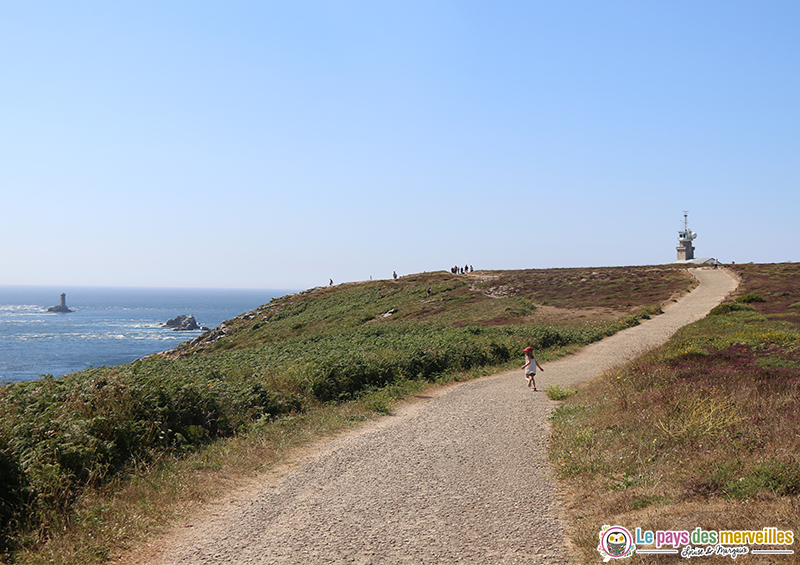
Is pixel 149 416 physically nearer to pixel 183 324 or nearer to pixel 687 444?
pixel 687 444

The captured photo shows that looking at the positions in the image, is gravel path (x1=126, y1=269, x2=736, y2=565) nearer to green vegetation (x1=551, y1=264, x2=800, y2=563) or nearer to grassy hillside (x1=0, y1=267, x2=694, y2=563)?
green vegetation (x1=551, y1=264, x2=800, y2=563)

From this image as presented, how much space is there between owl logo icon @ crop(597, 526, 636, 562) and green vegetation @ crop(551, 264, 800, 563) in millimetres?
130

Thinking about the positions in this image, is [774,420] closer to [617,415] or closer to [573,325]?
[617,415]

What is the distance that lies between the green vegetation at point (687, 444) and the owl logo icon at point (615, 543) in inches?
5.1

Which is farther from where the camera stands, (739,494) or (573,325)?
(573,325)

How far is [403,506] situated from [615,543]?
303 centimetres

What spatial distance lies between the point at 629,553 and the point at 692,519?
85 cm

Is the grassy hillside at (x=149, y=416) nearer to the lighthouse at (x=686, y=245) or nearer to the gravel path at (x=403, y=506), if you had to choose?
the gravel path at (x=403, y=506)

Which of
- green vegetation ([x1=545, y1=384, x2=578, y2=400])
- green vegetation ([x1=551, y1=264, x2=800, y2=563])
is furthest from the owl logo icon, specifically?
green vegetation ([x1=545, y1=384, x2=578, y2=400])

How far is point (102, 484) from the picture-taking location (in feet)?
26.1

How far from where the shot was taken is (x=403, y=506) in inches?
299

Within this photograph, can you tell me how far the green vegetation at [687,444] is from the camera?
6.00 metres

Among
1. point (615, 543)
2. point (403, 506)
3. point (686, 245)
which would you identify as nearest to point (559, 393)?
point (403, 506)

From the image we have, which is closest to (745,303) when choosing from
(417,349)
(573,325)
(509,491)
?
(573,325)
